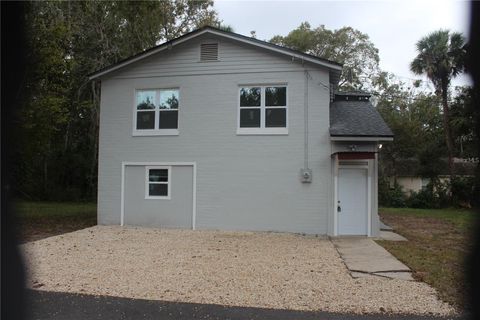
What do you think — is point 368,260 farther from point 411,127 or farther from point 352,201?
point 411,127

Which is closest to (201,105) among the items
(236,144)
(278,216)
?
(236,144)

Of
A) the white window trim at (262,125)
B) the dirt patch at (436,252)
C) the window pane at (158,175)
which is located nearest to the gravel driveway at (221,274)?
the dirt patch at (436,252)

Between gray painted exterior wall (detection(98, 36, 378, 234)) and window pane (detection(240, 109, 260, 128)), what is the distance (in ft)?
0.94

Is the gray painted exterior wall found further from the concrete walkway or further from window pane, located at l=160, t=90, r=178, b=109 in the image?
the concrete walkway

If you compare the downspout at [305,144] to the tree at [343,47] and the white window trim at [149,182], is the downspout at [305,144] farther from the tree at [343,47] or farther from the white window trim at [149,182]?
the tree at [343,47]

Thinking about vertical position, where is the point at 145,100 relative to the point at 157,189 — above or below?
above

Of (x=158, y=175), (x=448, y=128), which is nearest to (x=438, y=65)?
(x=448, y=128)

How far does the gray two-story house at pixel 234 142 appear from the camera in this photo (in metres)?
13.5

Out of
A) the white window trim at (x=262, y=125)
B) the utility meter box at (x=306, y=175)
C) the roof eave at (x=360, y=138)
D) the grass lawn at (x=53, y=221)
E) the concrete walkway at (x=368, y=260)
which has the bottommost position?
the grass lawn at (x=53, y=221)

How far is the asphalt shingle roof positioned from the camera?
1303 cm

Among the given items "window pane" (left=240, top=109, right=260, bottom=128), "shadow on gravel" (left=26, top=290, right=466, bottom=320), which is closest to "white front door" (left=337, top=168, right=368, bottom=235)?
"window pane" (left=240, top=109, right=260, bottom=128)

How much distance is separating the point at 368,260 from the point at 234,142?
6.14m

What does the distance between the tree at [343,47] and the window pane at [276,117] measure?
25.9 meters

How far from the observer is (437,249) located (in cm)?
1117
